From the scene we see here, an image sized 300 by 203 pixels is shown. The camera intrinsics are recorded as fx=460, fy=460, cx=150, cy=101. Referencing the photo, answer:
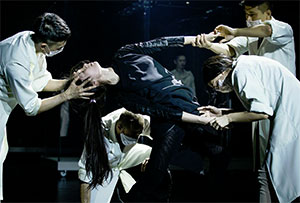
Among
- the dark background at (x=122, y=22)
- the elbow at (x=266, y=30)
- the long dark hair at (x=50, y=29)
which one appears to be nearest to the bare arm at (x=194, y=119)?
the elbow at (x=266, y=30)

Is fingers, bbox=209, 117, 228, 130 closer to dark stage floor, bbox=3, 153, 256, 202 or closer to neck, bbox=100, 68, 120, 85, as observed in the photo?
neck, bbox=100, 68, 120, 85

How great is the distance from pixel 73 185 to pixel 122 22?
5.70ft

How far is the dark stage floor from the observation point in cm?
360

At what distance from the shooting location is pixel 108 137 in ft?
8.86

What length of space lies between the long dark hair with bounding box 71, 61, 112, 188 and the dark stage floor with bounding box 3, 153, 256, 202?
1108mm

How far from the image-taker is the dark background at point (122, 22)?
4.66 metres

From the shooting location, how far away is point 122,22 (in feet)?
15.6

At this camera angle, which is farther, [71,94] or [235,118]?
[71,94]

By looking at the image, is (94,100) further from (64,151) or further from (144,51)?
(64,151)

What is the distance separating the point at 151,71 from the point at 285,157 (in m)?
0.77

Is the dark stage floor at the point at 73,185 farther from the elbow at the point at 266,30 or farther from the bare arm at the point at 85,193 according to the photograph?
the elbow at the point at 266,30

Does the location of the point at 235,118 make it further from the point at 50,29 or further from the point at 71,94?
the point at 50,29

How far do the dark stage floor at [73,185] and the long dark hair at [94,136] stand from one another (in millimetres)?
1108

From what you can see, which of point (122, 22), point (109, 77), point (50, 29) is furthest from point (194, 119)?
point (122, 22)
